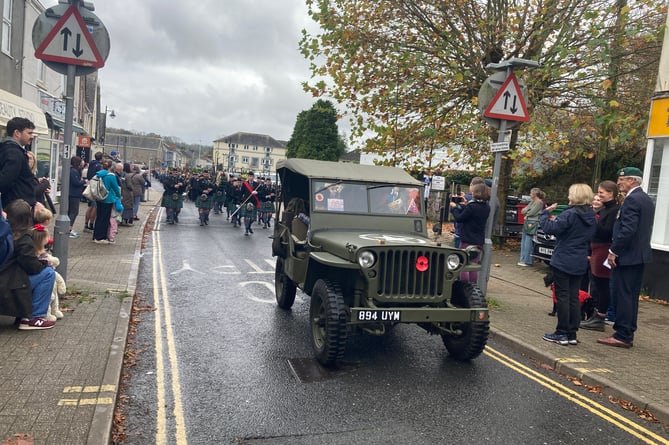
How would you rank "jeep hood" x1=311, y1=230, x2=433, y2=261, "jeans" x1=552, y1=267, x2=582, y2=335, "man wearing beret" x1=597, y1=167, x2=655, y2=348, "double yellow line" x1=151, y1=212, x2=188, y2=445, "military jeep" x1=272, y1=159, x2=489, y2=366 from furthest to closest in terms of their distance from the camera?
1. "jeans" x1=552, y1=267, x2=582, y2=335
2. "man wearing beret" x1=597, y1=167, x2=655, y2=348
3. "jeep hood" x1=311, y1=230, x2=433, y2=261
4. "military jeep" x1=272, y1=159, x2=489, y2=366
5. "double yellow line" x1=151, y1=212, x2=188, y2=445

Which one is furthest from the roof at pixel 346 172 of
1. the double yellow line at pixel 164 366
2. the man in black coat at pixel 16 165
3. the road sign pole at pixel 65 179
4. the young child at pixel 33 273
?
the man in black coat at pixel 16 165

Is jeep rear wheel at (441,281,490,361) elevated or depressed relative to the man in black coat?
depressed

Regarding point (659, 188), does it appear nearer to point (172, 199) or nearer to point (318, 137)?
point (172, 199)

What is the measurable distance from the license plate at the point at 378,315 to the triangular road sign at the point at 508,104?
351cm

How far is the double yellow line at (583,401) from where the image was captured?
425cm

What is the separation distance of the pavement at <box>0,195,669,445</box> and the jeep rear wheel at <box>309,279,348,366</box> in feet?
6.09

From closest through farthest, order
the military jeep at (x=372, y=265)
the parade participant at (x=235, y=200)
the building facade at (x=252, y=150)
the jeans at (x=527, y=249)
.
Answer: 1. the military jeep at (x=372, y=265)
2. the jeans at (x=527, y=249)
3. the parade participant at (x=235, y=200)
4. the building facade at (x=252, y=150)

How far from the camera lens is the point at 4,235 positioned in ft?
16.3

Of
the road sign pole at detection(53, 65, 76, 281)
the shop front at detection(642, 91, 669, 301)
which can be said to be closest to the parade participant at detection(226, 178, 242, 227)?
the road sign pole at detection(53, 65, 76, 281)

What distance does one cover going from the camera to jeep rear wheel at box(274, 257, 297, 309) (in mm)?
7332

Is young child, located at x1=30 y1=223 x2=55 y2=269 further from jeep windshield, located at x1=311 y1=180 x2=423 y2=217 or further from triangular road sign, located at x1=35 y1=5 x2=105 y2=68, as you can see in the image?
jeep windshield, located at x1=311 y1=180 x2=423 y2=217

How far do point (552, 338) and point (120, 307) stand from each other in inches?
213

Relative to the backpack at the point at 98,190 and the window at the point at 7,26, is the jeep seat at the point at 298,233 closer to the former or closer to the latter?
the backpack at the point at 98,190

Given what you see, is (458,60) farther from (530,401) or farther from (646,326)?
(530,401)
